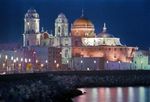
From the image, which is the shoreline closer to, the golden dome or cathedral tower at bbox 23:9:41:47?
cathedral tower at bbox 23:9:41:47

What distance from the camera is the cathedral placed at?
132m

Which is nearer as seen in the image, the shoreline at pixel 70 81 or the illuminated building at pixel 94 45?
the shoreline at pixel 70 81

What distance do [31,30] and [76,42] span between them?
7.93 m

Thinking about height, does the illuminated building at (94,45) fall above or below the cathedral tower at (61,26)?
below

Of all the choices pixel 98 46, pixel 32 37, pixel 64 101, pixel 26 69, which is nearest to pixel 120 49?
pixel 98 46

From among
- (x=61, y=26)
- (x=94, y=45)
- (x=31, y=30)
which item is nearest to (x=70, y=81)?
(x=31, y=30)

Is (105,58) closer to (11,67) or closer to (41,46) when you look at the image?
(41,46)

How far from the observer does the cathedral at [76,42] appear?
13162 centimetres

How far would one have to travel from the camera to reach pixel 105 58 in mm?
132625

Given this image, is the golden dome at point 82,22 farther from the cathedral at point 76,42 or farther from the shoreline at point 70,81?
the shoreline at point 70,81

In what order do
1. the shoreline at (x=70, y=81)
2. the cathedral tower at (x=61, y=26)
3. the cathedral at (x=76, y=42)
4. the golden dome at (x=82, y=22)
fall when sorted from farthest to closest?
the golden dome at (x=82, y=22)
the cathedral tower at (x=61, y=26)
the cathedral at (x=76, y=42)
the shoreline at (x=70, y=81)

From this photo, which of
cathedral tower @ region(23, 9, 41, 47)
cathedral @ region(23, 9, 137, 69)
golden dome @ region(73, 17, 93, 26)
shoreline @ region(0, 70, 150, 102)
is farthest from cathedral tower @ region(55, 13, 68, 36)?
shoreline @ region(0, 70, 150, 102)

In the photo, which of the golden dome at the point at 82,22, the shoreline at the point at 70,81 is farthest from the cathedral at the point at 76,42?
the shoreline at the point at 70,81

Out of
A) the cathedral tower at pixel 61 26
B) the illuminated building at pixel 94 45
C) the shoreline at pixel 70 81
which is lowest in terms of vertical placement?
the shoreline at pixel 70 81
